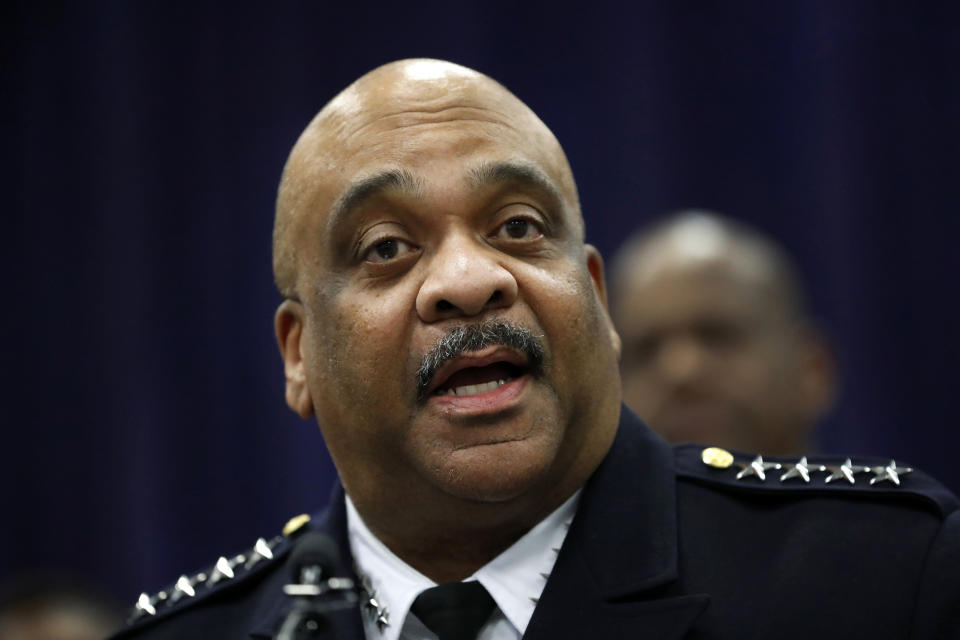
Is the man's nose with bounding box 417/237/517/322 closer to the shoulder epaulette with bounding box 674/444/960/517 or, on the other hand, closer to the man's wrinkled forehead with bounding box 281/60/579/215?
the man's wrinkled forehead with bounding box 281/60/579/215

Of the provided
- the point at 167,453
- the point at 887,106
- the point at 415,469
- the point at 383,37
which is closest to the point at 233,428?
the point at 167,453

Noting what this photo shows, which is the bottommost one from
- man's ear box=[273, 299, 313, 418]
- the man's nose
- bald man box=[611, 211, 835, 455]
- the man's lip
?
bald man box=[611, 211, 835, 455]

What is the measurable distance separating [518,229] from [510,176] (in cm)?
11

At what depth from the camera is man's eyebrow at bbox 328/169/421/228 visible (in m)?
2.57

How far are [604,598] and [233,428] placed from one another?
11.4 ft

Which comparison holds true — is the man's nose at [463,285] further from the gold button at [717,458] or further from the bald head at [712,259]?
the bald head at [712,259]

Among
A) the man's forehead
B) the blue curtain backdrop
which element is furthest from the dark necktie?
the blue curtain backdrop

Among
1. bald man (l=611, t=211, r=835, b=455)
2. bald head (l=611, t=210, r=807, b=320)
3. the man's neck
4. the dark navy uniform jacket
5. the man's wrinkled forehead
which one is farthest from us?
bald head (l=611, t=210, r=807, b=320)

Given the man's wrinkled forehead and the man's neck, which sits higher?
the man's wrinkled forehead

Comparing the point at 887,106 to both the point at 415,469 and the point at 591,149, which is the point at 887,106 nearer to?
the point at 591,149

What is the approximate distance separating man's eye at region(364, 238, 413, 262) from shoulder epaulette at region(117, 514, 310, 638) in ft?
2.40

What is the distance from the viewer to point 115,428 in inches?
227

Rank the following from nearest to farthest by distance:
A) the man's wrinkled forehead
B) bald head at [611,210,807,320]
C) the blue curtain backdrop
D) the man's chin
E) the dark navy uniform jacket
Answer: the dark navy uniform jacket → the man's chin → the man's wrinkled forehead → bald head at [611,210,807,320] → the blue curtain backdrop

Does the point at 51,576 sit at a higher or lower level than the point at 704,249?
lower
